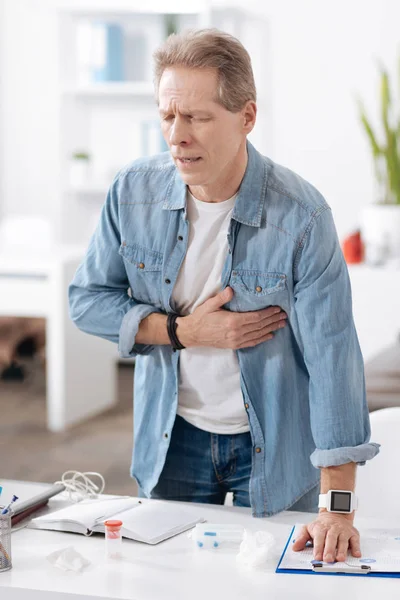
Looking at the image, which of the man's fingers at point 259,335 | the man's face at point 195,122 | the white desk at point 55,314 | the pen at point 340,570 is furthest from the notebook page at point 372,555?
the white desk at point 55,314

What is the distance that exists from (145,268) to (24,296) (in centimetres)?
278

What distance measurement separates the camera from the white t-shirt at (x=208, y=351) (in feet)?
5.75

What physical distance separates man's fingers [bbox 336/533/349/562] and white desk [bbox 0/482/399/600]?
52 mm

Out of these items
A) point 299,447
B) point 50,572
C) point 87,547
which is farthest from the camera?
point 299,447

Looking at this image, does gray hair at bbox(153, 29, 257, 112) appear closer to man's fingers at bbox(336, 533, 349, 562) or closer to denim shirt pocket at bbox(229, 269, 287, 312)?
denim shirt pocket at bbox(229, 269, 287, 312)

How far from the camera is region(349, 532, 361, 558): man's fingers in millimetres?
1515

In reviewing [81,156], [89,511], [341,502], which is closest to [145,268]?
[89,511]

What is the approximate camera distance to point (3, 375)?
221 inches

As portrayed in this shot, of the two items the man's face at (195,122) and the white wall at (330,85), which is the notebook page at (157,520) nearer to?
the man's face at (195,122)

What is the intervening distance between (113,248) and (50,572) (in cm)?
61

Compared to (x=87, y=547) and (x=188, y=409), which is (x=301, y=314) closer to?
(x=188, y=409)

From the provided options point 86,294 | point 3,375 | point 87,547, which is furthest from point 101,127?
point 87,547

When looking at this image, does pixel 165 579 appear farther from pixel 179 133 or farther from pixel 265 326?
pixel 179 133

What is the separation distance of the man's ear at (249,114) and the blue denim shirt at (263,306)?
85 mm
